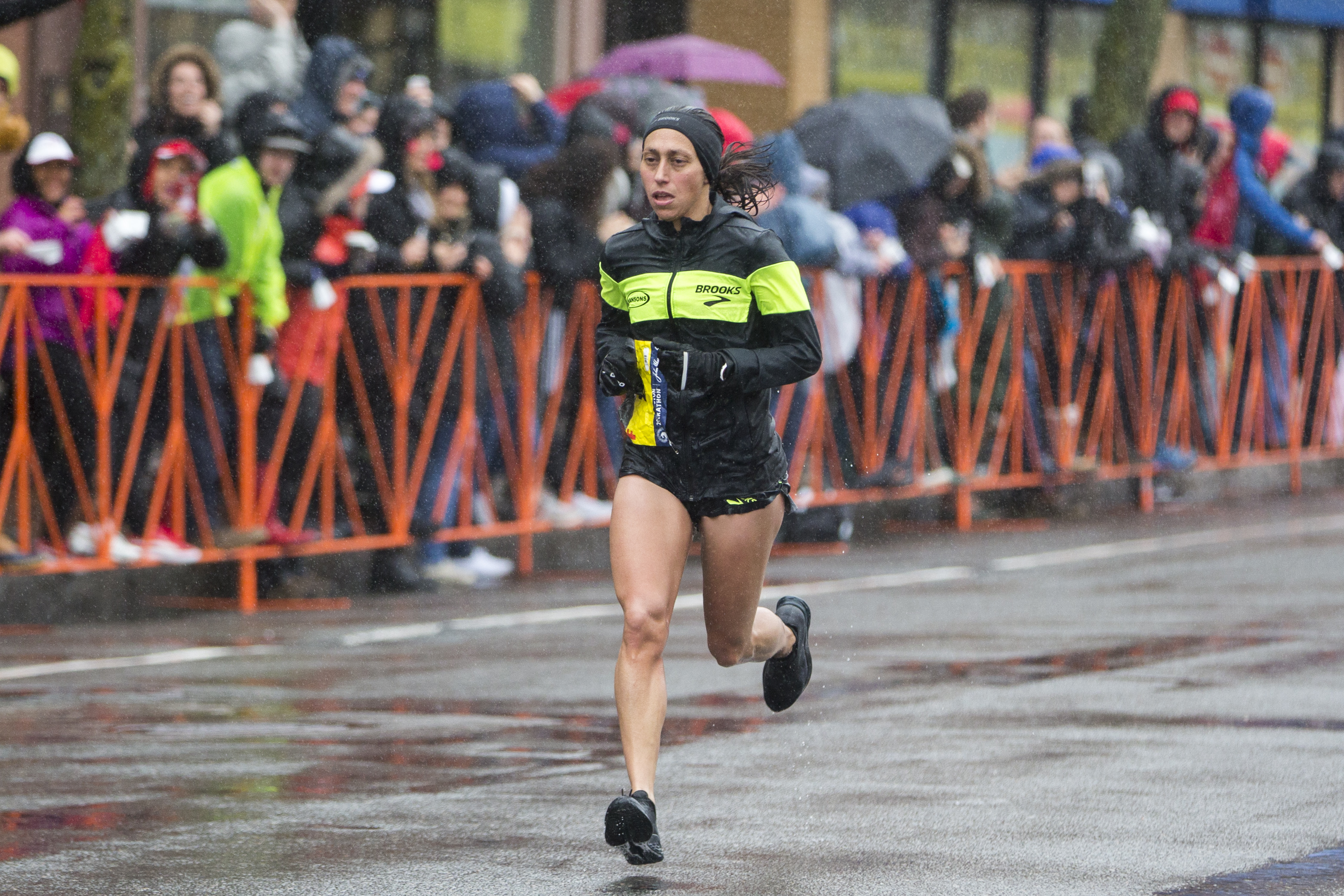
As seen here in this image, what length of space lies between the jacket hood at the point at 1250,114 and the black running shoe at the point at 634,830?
13.2 meters

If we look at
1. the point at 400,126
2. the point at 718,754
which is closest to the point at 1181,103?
the point at 400,126

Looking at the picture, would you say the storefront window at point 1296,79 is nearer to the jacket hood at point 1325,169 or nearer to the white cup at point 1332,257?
the jacket hood at point 1325,169

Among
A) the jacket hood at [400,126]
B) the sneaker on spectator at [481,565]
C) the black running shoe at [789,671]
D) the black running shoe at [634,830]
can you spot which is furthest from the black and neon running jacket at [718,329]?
the sneaker on spectator at [481,565]

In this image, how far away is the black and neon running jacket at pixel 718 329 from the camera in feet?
22.0

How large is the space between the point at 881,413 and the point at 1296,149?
14.6 metres

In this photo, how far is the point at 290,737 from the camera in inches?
329

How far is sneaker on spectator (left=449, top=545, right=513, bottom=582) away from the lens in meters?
13.2

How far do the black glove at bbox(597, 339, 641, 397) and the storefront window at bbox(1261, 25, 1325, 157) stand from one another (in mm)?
22981

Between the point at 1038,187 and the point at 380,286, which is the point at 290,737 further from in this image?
the point at 1038,187

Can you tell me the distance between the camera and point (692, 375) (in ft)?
21.6

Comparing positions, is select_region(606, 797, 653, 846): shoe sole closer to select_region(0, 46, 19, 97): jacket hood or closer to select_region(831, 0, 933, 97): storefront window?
select_region(0, 46, 19, 97): jacket hood

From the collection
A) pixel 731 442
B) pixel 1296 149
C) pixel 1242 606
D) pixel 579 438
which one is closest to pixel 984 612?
pixel 1242 606

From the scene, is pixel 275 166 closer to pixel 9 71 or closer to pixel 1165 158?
pixel 9 71

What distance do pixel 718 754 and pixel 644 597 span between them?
1.64 meters
